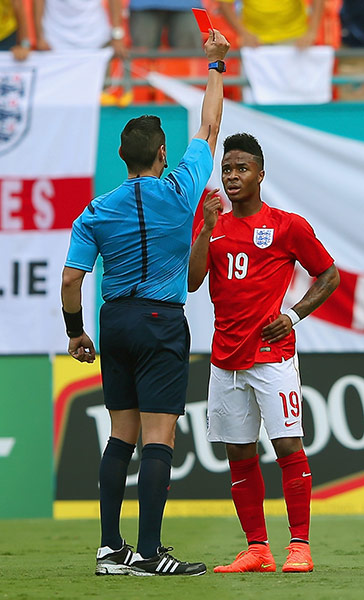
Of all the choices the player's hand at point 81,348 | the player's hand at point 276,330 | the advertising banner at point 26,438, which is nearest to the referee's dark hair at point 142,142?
the player's hand at point 81,348

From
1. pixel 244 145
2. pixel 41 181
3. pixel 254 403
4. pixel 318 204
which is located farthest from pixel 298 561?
pixel 41 181

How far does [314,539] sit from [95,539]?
4.62 feet

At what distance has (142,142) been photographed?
477 cm

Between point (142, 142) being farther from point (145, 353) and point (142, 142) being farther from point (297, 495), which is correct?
point (297, 495)

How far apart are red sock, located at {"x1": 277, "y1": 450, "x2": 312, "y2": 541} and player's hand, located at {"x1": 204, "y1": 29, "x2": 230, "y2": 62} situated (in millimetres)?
1907

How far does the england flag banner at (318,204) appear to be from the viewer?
858 cm

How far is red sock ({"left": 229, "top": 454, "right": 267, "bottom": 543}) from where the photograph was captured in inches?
204

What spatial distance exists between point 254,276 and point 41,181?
392 centimetres

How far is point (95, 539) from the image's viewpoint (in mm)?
7043

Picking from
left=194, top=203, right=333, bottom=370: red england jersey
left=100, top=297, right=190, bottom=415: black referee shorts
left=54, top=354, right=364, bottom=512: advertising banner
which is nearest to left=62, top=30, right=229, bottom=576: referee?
left=100, top=297, right=190, bottom=415: black referee shorts

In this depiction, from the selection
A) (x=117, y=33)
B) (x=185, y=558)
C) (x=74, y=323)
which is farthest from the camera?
(x=117, y=33)

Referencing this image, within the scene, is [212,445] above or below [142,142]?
below

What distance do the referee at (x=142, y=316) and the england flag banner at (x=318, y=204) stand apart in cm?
371

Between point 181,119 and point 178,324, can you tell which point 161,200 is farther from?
point 181,119
